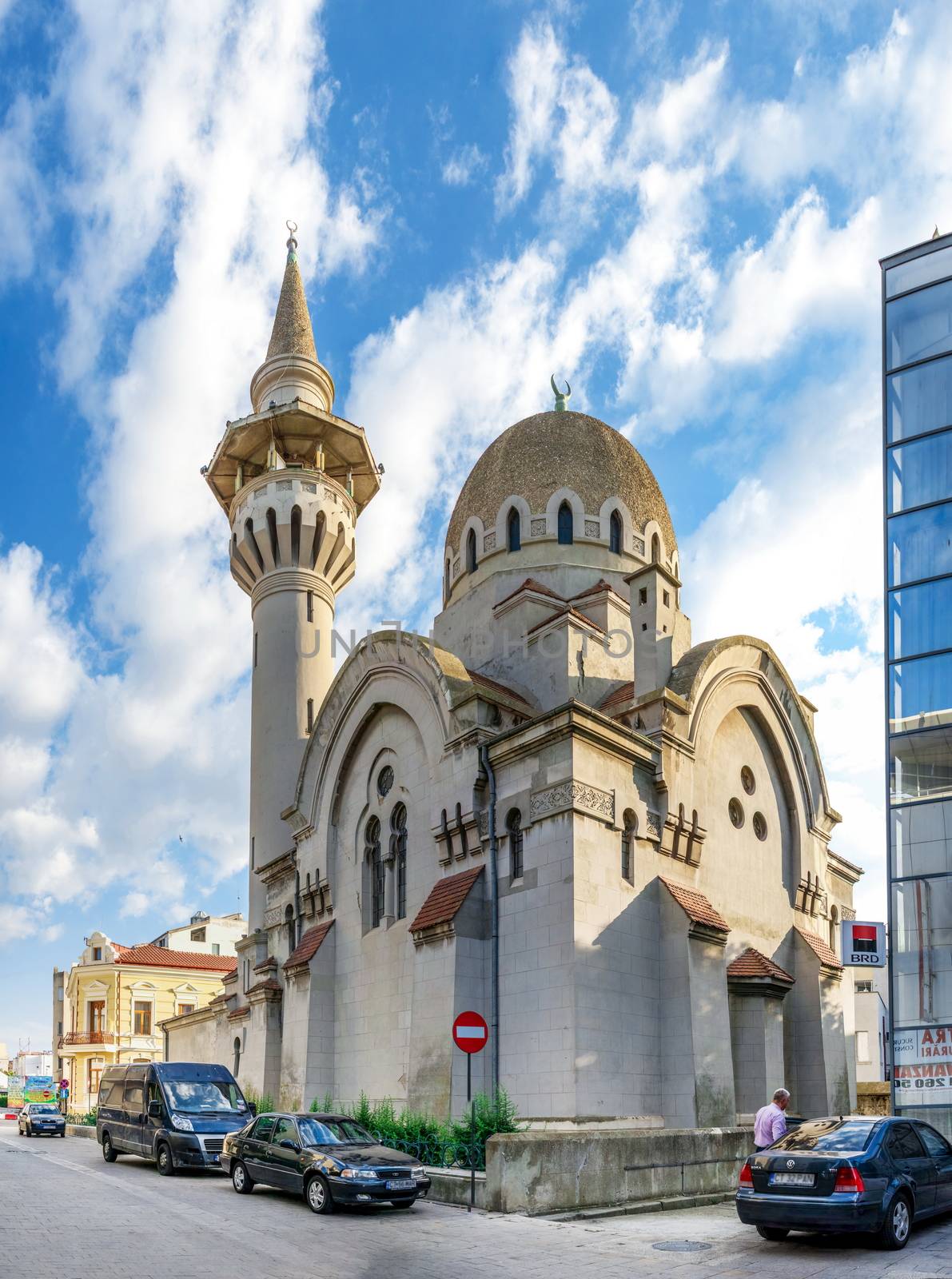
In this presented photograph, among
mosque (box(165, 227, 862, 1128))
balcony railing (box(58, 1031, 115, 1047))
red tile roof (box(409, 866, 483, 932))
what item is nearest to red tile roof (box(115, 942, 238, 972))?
balcony railing (box(58, 1031, 115, 1047))

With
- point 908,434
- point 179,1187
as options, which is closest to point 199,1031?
point 179,1187

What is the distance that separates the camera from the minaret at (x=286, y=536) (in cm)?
3575

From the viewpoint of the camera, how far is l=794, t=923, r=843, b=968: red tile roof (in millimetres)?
27484

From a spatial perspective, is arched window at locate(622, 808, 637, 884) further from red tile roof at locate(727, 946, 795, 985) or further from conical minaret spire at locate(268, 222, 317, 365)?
conical minaret spire at locate(268, 222, 317, 365)

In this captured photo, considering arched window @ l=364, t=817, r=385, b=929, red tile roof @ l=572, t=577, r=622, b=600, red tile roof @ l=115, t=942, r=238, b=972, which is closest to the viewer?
arched window @ l=364, t=817, r=385, b=929

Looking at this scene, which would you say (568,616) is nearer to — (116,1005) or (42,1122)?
(42,1122)

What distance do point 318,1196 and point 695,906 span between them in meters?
9.91

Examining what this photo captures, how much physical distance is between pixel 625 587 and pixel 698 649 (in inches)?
254

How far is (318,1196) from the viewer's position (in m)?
15.2

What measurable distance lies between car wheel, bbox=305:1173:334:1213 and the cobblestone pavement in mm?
161

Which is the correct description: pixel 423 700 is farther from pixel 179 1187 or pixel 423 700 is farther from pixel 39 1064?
pixel 39 1064

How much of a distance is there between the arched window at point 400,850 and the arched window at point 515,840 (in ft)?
15.8

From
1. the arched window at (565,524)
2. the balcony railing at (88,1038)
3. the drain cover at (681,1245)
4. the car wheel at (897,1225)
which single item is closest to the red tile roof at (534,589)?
the arched window at (565,524)

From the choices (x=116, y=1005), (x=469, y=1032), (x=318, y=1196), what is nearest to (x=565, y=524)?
(x=469, y=1032)
